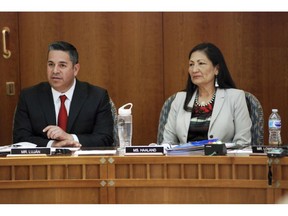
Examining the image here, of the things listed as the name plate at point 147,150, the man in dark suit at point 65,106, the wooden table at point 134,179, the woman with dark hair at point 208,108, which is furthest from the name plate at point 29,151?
the woman with dark hair at point 208,108

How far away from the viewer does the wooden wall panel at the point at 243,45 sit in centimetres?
416

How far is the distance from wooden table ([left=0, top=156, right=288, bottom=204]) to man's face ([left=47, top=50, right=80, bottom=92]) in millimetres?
964

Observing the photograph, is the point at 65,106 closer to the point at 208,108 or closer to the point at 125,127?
the point at 125,127

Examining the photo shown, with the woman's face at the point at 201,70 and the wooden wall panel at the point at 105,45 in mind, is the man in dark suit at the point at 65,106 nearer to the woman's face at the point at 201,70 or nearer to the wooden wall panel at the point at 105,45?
the woman's face at the point at 201,70

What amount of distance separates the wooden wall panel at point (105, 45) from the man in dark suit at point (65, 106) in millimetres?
1123

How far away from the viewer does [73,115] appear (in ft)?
9.65

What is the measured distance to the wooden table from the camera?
2025mm

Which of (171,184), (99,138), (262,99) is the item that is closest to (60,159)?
(171,184)

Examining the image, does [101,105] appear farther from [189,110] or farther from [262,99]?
[262,99]

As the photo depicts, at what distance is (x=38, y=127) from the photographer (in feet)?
9.59

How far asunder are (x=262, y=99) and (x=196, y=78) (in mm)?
1393

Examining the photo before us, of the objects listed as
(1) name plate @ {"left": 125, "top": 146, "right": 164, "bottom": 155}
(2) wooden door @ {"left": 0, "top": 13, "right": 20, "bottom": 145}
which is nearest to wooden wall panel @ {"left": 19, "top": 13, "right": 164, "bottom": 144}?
(2) wooden door @ {"left": 0, "top": 13, "right": 20, "bottom": 145}

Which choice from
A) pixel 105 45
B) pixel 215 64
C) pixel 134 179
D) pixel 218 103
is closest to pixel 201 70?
pixel 215 64

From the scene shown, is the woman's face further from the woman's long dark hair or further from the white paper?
the white paper
